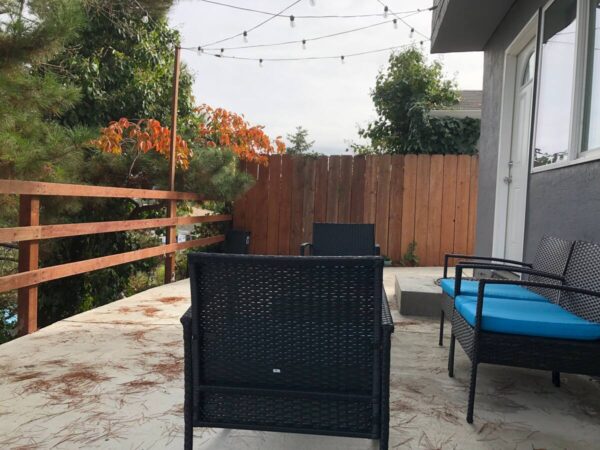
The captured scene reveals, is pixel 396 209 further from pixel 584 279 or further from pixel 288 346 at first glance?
pixel 288 346

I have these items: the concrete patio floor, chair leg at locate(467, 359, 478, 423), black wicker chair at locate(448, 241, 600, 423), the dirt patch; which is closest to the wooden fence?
the dirt patch

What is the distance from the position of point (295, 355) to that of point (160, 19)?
659 centimetres

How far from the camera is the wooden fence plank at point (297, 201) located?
6.25 meters

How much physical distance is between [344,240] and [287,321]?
2551mm

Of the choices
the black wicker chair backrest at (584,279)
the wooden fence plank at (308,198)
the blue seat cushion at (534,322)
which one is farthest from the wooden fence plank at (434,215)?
the blue seat cushion at (534,322)

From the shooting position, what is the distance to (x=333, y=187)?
6.21m

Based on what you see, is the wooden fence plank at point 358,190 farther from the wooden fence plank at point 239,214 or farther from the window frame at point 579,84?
the window frame at point 579,84

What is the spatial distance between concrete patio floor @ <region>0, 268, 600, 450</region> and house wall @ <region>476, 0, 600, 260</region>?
2.71 ft

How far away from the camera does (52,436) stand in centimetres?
154

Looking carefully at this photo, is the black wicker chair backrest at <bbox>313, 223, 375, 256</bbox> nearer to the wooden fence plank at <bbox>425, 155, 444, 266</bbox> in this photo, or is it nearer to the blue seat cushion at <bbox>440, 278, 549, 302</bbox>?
the blue seat cushion at <bbox>440, 278, 549, 302</bbox>

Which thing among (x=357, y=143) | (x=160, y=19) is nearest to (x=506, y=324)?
(x=160, y=19)

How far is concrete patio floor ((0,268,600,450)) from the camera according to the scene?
1.54 meters

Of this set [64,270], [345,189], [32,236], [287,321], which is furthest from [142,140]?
[287,321]

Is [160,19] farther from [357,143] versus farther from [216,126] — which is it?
[357,143]
